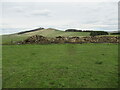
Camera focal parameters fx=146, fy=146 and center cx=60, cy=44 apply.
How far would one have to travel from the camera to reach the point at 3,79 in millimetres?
8898

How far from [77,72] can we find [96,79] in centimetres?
165

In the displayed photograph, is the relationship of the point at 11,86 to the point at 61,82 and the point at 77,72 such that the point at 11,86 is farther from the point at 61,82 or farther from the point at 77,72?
the point at 77,72

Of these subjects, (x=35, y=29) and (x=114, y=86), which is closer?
(x=114, y=86)

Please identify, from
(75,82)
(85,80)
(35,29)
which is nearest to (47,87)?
(75,82)

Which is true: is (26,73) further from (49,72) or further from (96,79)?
(96,79)

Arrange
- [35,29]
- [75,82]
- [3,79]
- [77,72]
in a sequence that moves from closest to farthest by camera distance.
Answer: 1. [75,82]
2. [3,79]
3. [77,72]
4. [35,29]

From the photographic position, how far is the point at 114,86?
7.53 m

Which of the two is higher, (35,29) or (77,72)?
(35,29)

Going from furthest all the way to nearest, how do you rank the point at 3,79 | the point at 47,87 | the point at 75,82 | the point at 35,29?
the point at 35,29, the point at 3,79, the point at 75,82, the point at 47,87

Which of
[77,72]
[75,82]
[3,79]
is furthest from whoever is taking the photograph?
[77,72]

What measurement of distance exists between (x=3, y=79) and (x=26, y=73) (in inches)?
62.2

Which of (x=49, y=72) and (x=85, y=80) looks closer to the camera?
(x=85, y=80)

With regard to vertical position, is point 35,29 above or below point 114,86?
above

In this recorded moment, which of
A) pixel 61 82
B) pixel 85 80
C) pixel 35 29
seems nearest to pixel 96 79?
pixel 85 80
